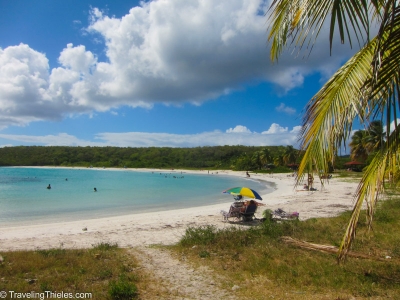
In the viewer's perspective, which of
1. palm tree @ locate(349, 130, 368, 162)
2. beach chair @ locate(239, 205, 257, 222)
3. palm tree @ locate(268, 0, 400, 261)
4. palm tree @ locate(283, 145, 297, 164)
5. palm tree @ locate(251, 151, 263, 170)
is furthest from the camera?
palm tree @ locate(251, 151, 263, 170)

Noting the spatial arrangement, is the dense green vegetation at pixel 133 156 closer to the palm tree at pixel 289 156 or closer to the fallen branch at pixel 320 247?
the palm tree at pixel 289 156

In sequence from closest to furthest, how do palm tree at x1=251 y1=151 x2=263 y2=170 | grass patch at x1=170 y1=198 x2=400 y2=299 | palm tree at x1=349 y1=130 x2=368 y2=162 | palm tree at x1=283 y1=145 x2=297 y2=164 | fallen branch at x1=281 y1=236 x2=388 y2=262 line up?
1. grass patch at x1=170 y1=198 x2=400 y2=299
2. fallen branch at x1=281 y1=236 x2=388 y2=262
3. palm tree at x1=349 y1=130 x2=368 y2=162
4. palm tree at x1=283 y1=145 x2=297 y2=164
5. palm tree at x1=251 y1=151 x2=263 y2=170

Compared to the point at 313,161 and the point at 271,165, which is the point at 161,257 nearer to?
the point at 313,161

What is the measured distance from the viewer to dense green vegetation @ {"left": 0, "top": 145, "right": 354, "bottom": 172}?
294ft

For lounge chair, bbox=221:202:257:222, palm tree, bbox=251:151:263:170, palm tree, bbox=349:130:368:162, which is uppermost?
palm tree, bbox=349:130:368:162

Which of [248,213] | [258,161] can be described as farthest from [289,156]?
[248,213]

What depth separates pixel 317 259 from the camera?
6.21 metres

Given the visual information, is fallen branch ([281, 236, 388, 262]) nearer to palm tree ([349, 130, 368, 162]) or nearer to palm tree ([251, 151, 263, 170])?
palm tree ([349, 130, 368, 162])

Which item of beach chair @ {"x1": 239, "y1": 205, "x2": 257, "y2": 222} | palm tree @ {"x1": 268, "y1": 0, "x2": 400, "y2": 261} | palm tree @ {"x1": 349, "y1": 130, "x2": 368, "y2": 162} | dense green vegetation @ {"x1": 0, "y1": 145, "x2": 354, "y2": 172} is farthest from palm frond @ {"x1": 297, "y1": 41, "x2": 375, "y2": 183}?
dense green vegetation @ {"x1": 0, "y1": 145, "x2": 354, "y2": 172}

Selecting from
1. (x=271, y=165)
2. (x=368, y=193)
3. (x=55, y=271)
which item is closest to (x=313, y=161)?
(x=368, y=193)

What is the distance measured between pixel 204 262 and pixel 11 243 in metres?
6.72

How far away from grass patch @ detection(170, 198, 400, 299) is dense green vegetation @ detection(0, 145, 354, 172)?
6201 cm

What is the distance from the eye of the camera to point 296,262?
237 inches

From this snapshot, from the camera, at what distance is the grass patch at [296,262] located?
4692 mm
